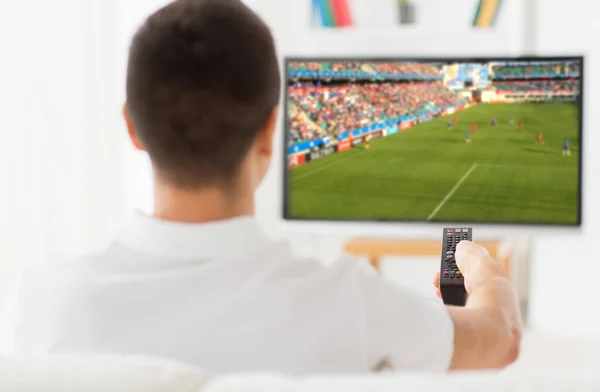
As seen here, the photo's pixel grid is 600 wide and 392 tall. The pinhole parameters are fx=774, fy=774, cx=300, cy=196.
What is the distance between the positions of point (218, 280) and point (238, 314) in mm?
43

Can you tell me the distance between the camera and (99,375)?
63 centimetres

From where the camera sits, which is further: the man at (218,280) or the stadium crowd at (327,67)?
the stadium crowd at (327,67)

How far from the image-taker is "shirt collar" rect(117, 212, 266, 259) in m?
0.80

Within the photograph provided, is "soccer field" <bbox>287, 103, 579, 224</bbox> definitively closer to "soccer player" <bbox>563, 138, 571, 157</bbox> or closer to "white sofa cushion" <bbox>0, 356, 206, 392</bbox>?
"soccer player" <bbox>563, 138, 571, 157</bbox>

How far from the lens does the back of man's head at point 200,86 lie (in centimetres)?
80

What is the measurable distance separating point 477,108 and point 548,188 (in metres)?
0.42

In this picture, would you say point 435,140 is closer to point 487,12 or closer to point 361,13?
point 487,12

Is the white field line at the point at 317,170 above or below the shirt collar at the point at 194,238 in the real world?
above

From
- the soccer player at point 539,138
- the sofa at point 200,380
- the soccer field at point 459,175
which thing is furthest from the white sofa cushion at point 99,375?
the soccer player at point 539,138

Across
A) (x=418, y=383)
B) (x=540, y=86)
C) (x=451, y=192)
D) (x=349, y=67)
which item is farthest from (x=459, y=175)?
(x=418, y=383)

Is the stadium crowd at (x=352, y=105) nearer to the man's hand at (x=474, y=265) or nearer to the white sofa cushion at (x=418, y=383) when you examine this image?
the man's hand at (x=474, y=265)

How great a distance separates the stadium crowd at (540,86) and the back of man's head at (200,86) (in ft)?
7.75

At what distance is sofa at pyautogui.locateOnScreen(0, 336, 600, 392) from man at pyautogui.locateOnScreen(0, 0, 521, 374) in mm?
100

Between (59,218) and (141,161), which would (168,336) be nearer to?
(59,218)
